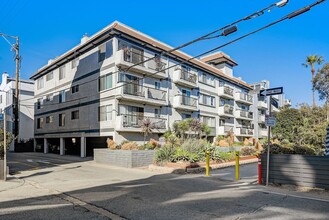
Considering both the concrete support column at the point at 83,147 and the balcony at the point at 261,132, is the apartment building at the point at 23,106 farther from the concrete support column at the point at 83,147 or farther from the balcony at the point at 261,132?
the balcony at the point at 261,132

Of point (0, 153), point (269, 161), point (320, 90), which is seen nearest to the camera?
point (269, 161)

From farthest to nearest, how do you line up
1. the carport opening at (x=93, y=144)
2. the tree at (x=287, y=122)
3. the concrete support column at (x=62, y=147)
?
the tree at (x=287, y=122), the concrete support column at (x=62, y=147), the carport opening at (x=93, y=144)

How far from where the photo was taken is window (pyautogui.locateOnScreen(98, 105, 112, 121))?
24.3 m

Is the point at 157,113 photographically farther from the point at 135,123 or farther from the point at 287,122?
the point at 287,122

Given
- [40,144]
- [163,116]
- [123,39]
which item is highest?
[123,39]

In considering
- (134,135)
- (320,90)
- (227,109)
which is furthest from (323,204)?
(320,90)

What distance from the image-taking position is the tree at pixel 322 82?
36156 millimetres

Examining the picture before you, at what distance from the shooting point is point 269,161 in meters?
10.7

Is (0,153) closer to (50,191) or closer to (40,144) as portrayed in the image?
(50,191)

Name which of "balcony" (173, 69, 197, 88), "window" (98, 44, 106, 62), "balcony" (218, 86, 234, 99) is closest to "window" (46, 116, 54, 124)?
"window" (98, 44, 106, 62)

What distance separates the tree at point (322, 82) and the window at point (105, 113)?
93.0ft

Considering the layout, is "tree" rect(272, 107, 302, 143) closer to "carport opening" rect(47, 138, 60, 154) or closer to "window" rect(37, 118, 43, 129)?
"carport opening" rect(47, 138, 60, 154)

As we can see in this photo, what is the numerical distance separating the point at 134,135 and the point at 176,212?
61.5 ft

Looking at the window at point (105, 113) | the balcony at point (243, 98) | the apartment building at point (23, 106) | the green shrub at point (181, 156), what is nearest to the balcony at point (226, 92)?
the balcony at point (243, 98)
